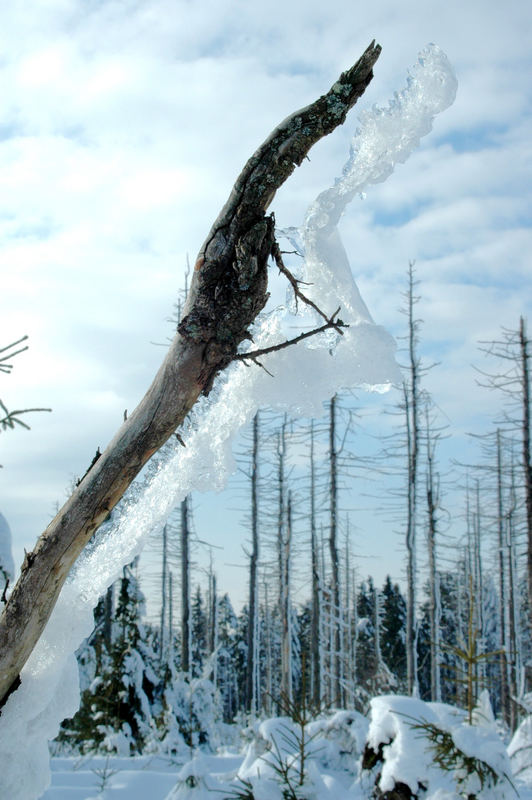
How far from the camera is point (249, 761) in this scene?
6.83 metres

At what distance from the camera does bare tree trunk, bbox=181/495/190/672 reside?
15734mm

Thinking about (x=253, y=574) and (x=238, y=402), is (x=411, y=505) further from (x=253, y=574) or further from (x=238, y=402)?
(x=238, y=402)

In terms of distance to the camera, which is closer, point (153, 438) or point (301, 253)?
point (153, 438)

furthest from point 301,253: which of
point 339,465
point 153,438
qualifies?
point 339,465

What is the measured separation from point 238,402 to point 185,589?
1486 cm

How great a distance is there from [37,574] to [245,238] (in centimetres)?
139

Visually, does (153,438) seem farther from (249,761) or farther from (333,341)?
(249,761)

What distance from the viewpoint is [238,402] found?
8.29 feet

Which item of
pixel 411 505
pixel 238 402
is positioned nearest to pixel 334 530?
pixel 411 505

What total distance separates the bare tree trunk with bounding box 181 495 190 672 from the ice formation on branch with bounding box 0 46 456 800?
1404cm

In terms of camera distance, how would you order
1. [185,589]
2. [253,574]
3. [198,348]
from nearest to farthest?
1. [198,348]
2. [185,589]
3. [253,574]

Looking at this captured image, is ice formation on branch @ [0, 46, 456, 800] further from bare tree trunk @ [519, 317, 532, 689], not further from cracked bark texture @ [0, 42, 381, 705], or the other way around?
bare tree trunk @ [519, 317, 532, 689]

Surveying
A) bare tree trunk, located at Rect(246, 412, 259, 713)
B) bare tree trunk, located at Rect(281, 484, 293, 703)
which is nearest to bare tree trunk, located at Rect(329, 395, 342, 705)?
bare tree trunk, located at Rect(281, 484, 293, 703)

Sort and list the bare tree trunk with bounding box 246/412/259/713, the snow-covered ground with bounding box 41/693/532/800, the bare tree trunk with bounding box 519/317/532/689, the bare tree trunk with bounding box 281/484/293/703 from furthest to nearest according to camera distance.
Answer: the bare tree trunk with bounding box 246/412/259/713
the bare tree trunk with bounding box 281/484/293/703
the bare tree trunk with bounding box 519/317/532/689
the snow-covered ground with bounding box 41/693/532/800
